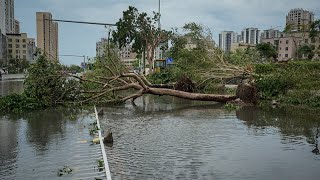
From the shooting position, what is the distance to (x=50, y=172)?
7.59 meters

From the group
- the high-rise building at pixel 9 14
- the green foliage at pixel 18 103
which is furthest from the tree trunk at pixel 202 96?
the high-rise building at pixel 9 14

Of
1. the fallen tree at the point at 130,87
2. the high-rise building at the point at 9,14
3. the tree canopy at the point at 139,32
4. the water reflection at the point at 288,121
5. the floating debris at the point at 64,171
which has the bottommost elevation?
the floating debris at the point at 64,171

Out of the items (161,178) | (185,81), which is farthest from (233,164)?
(185,81)

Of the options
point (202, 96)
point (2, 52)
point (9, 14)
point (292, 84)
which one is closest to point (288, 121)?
point (202, 96)

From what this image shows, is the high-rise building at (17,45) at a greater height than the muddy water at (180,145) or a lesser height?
greater

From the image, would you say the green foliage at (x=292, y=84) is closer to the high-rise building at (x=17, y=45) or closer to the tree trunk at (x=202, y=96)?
the tree trunk at (x=202, y=96)

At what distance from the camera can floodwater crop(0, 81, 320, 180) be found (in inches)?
305

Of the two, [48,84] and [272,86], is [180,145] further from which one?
[272,86]

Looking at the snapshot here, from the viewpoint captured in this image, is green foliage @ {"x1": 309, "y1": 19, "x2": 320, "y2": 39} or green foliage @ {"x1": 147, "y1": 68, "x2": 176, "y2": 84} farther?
green foliage @ {"x1": 309, "y1": 19, "x2": 320, "y2": 39}

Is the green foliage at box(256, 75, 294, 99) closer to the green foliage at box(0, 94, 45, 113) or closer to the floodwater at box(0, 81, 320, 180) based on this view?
the floodwater at box(0, 81, 320, 180)

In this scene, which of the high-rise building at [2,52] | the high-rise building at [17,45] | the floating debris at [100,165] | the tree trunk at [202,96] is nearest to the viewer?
the floating debris at [100,165]

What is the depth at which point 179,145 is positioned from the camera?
10.2 m

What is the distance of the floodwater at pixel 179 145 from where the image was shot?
775cm

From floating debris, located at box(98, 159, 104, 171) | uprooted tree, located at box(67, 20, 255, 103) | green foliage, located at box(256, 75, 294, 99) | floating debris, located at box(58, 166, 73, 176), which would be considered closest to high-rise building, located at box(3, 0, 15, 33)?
uprooted tree, located at box(67, 20, 255, 103)
